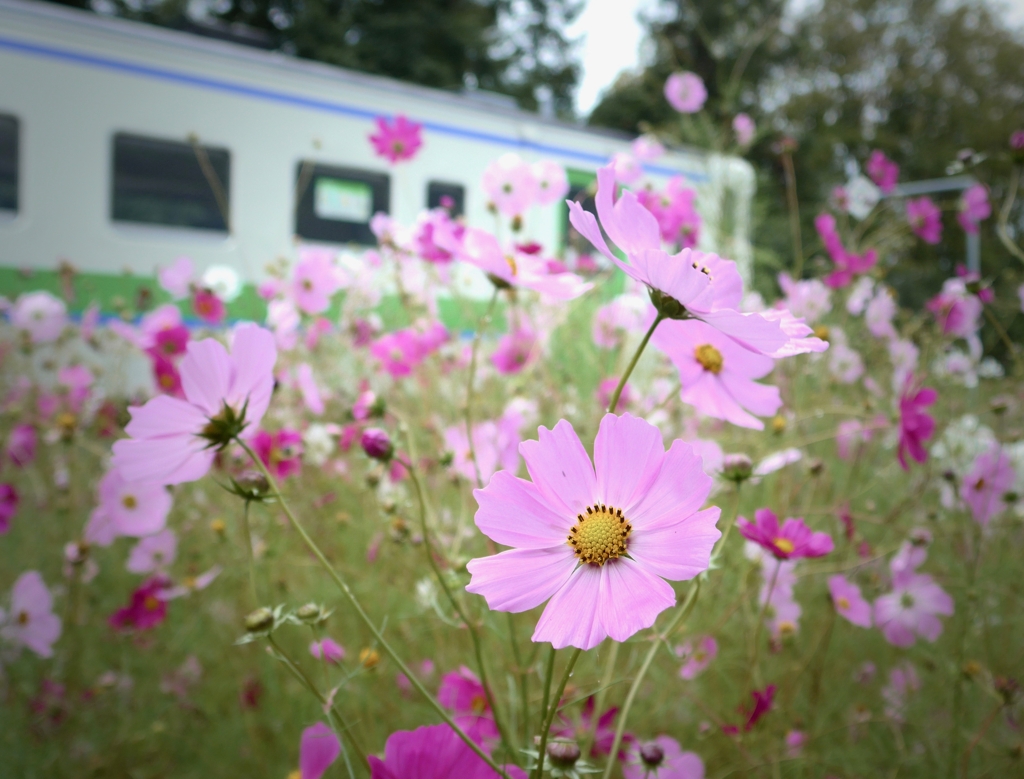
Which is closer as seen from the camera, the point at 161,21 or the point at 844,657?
the point at 844,657

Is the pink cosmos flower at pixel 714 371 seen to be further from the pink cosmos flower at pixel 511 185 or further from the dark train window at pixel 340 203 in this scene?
the dark train window at pixel 340 203

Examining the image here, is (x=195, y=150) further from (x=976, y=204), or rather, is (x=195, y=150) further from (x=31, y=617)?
(x=976, y=204)

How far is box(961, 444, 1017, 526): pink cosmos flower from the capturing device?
728 millimetres

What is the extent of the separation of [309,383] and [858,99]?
1178 cm

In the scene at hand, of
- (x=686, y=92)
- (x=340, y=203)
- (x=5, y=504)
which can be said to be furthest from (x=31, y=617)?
(x=340, y=203)

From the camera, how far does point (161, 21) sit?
29.8 ft

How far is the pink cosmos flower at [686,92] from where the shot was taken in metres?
1.66

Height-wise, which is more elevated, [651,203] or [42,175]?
[42,175]

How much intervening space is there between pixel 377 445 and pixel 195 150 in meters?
2.66

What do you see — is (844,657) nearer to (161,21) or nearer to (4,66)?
(4,66)

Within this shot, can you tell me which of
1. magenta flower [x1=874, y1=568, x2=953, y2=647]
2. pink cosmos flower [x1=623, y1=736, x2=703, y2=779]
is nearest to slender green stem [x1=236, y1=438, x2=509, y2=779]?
pink cosmos flower [x1=623, y1=736, x2=703, y2=779]

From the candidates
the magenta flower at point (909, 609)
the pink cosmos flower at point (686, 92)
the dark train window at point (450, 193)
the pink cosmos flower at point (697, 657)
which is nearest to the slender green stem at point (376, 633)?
the pink cosmos flower at point (697, 657)

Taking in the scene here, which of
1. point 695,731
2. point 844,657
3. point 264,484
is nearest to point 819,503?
point 844,657

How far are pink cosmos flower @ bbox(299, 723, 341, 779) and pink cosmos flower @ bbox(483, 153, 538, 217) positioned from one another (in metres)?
0.66
